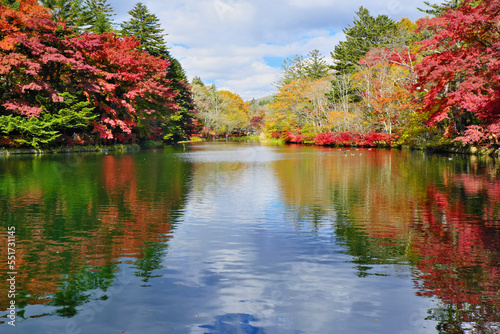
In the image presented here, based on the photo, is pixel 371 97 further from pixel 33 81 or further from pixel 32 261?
pixel 32 261

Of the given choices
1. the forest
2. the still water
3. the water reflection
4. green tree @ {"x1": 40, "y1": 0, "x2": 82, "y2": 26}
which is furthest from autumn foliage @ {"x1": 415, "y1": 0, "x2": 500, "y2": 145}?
green tree @ {"x1": 40, "y1": 0, "x2": 82, "y2": 26}

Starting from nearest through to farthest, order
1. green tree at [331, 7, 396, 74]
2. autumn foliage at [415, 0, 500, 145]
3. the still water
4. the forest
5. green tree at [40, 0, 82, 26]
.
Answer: the still water → autumn foliage at [415, 0, 500, 145] → the forest → green tree at [40, 0, 82, 26] → green tree at [331, 7, 396, 74]

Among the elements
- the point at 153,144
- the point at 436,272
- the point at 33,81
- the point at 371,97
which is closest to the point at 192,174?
the point at 436,272

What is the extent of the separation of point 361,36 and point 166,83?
29004 millimetres

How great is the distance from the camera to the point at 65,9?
37781 millimetres

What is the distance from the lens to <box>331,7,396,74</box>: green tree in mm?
55031

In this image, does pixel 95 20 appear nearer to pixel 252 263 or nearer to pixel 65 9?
pixel 65 9

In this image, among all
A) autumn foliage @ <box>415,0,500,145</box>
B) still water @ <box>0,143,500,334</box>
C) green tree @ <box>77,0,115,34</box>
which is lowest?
still water @ <box>0,143,500,334</box>

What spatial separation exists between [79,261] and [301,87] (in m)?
56.8

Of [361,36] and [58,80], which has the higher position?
[361,36]

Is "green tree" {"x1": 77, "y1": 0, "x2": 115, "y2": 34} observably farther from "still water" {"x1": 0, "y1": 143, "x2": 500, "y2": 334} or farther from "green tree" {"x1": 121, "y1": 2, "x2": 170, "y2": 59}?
"still water" {"x1": 0, "y1": 143, "x2": 500, "y2": 334}

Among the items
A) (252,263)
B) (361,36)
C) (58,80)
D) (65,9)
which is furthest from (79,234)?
(361,36)

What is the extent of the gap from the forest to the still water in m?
14.4

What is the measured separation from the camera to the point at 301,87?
5975 centimetres
